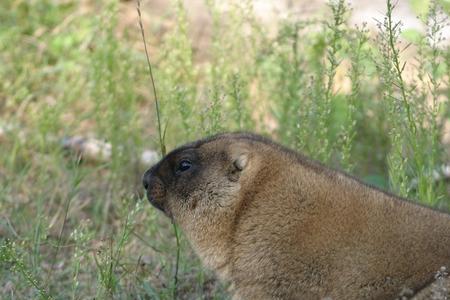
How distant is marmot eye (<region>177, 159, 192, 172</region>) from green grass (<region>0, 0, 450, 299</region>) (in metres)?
0.36

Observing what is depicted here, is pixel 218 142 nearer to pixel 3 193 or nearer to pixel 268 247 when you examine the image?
pixel 268 247

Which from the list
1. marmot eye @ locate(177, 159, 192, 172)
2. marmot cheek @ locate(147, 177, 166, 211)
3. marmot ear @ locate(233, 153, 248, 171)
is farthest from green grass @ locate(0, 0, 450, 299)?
marmot ear @ locate(233, 153, 248, 171)

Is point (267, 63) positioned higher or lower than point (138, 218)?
higher

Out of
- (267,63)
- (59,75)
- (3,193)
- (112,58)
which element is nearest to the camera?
(3,193)

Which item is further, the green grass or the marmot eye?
the green grass

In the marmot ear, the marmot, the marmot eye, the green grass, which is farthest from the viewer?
the green grass

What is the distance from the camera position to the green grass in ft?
16.5

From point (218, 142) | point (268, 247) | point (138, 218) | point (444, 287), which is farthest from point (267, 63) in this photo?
point (444, 287)

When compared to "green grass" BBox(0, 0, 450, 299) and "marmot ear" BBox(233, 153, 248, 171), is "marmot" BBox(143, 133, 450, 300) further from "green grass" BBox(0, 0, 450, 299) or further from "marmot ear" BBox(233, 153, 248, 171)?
"green grass" BBox(0, 0, 450, 299)

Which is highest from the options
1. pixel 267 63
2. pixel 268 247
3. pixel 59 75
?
pixel 268 247

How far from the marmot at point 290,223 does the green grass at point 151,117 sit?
1.33 feet

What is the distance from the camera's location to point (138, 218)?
6.24 metres

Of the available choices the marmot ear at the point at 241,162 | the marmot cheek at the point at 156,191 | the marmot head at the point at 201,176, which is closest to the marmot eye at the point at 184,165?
the marmot head at the point at 201,176

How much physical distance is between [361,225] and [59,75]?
5428mm
